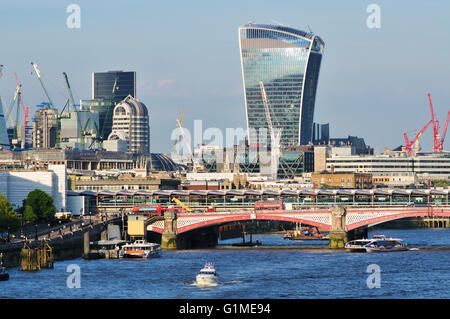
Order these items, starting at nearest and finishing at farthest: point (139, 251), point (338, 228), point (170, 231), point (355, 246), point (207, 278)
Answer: point (207, 278) → point (139, 251) → point (355, 246) → point (338, 228) → point (170, 231)

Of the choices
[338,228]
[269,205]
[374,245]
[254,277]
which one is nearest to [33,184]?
[269,205]

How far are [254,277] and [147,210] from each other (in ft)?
182

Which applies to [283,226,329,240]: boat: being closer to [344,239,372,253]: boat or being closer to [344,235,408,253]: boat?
[344,235,408,253]: boat

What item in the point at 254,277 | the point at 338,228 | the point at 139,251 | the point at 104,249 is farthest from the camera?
the point at 338,228

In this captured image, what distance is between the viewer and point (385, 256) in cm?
11050

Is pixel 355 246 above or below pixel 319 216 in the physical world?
below

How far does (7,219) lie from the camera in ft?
375

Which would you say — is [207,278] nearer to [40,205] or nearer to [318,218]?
[318,218]

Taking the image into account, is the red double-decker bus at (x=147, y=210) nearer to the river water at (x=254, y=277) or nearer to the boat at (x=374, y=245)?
the river water at (x=254, y=277)

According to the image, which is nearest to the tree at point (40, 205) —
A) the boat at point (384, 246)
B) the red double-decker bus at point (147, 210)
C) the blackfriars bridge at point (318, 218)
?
the red double-decker bus at point (147, 210)

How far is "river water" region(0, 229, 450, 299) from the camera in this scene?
7738 centimetres

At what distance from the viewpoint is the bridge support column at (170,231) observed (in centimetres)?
12656

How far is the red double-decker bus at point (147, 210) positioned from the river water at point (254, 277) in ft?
64.0
